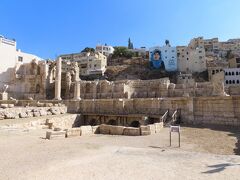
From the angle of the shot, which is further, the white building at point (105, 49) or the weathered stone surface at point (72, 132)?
the white building at point (105, 49)

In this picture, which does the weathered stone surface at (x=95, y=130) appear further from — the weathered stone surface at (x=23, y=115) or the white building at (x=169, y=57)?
the white building at (x=169, y=57)

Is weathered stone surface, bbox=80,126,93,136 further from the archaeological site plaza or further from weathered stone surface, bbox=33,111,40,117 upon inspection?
weathered stone surface, bbox=33,111,40,117

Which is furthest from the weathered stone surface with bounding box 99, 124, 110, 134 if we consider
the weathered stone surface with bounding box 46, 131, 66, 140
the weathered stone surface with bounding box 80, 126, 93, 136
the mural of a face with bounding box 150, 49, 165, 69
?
the mural of a face with bounding box 150, 49, 165, 69

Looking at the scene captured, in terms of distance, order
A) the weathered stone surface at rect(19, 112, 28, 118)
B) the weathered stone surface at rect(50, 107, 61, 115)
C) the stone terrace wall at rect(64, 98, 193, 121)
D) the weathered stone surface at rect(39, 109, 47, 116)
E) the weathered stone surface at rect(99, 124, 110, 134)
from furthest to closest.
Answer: the weathered stone surface at rect(50, 107, 61, 115), the weathered stone surface at rect(39, 109, 47, 116), the weathered stone surface at rect(19, 112, 28, 118), the stone terrace wall at rect(64, 98, 193, 121), the weathered stone surface at rect(99, 124, 110, 134)

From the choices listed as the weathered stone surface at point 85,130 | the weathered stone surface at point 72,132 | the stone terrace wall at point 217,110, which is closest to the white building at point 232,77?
the stone terrace wall at point 217,110

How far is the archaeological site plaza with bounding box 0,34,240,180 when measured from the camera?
6.39 meters

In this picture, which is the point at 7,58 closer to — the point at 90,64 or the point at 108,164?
the point at 90,64

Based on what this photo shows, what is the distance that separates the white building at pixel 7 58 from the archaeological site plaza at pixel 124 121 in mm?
223

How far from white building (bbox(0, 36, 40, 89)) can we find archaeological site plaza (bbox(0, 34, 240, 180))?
223 mm

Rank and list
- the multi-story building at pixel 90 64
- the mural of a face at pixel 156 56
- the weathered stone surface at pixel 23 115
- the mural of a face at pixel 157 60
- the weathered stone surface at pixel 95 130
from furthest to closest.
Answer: the multi-story building at pixel 90 64, the mural of a face at pixel 156 56, the mural of a face at pixel 157 60, the weathered stone surface at pixel 23 115, the weathered stone surface at pixel 95 130

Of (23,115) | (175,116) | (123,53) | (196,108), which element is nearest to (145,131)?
(175,116)

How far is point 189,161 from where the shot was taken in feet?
22.4

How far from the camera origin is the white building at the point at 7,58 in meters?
43.9

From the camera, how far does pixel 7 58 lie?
45.0 metres
